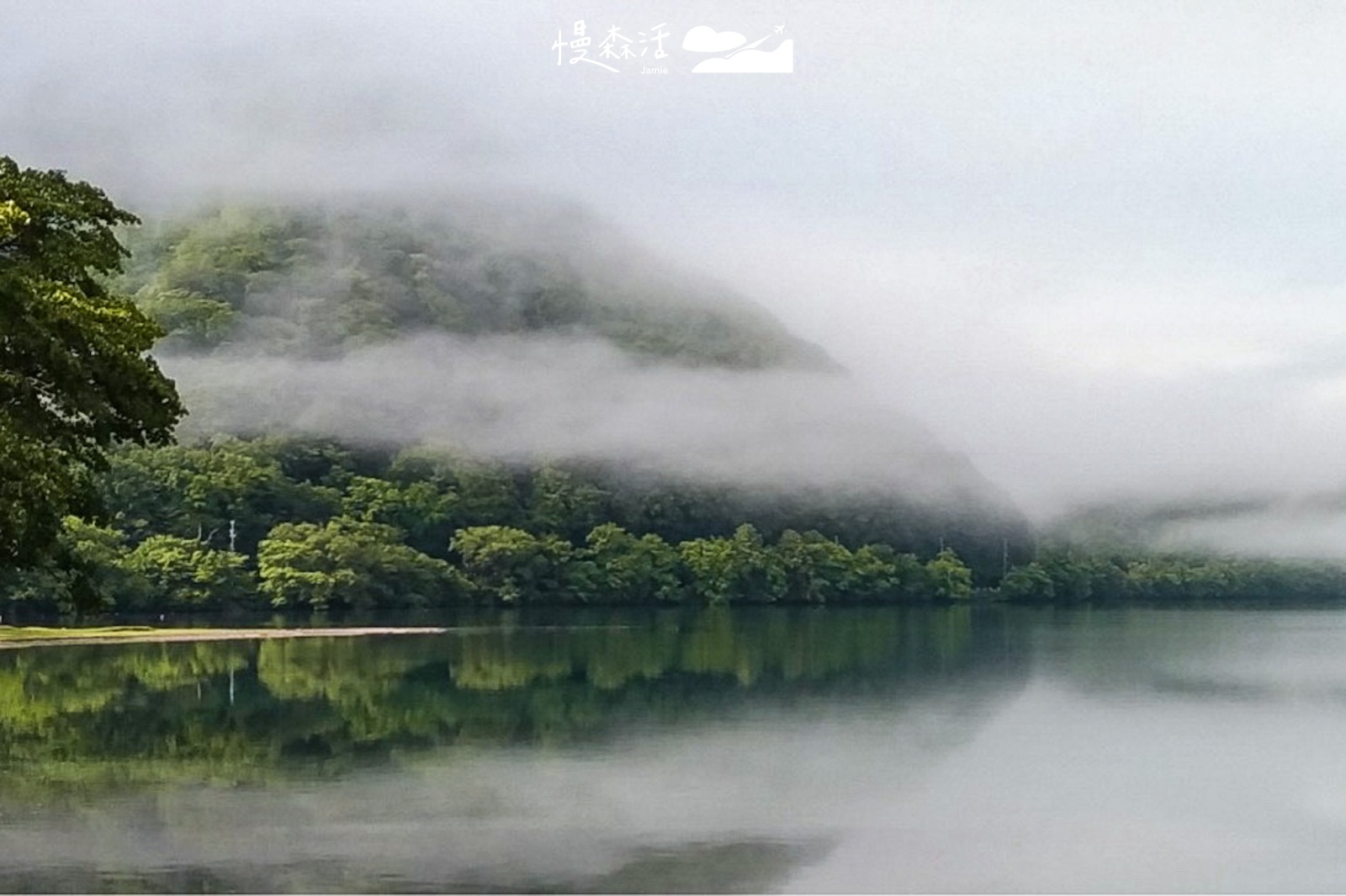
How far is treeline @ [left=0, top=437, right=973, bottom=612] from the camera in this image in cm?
7225

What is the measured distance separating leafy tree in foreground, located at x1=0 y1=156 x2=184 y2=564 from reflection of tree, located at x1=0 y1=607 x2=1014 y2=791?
722cm

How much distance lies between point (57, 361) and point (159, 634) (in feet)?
140

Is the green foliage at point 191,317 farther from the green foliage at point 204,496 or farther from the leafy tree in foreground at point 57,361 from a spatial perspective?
the leafy tree in foreground at point 57,361

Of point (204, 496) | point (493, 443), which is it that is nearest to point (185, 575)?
point (204, 496)

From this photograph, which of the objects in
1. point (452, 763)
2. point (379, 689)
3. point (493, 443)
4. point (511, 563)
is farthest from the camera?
point (493, 443)

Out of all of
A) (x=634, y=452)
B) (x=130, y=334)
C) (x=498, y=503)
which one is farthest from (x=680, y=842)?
(x=634, y=452)

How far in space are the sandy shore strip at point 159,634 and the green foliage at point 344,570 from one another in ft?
41.3

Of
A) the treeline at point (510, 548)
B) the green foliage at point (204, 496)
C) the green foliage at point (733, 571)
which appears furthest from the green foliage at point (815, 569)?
the green foliage at point (204, 496)

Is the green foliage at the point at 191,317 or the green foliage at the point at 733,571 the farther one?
the green foliage at the point at 191,317

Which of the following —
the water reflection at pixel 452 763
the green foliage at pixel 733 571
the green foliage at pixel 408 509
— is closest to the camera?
the water reflection at pixel 452 763

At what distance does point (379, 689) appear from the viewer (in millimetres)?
35000

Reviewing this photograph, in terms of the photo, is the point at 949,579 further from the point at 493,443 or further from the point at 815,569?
the point at 493,443

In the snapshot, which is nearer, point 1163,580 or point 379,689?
point 379,689

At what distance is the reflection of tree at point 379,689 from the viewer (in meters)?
24.6
